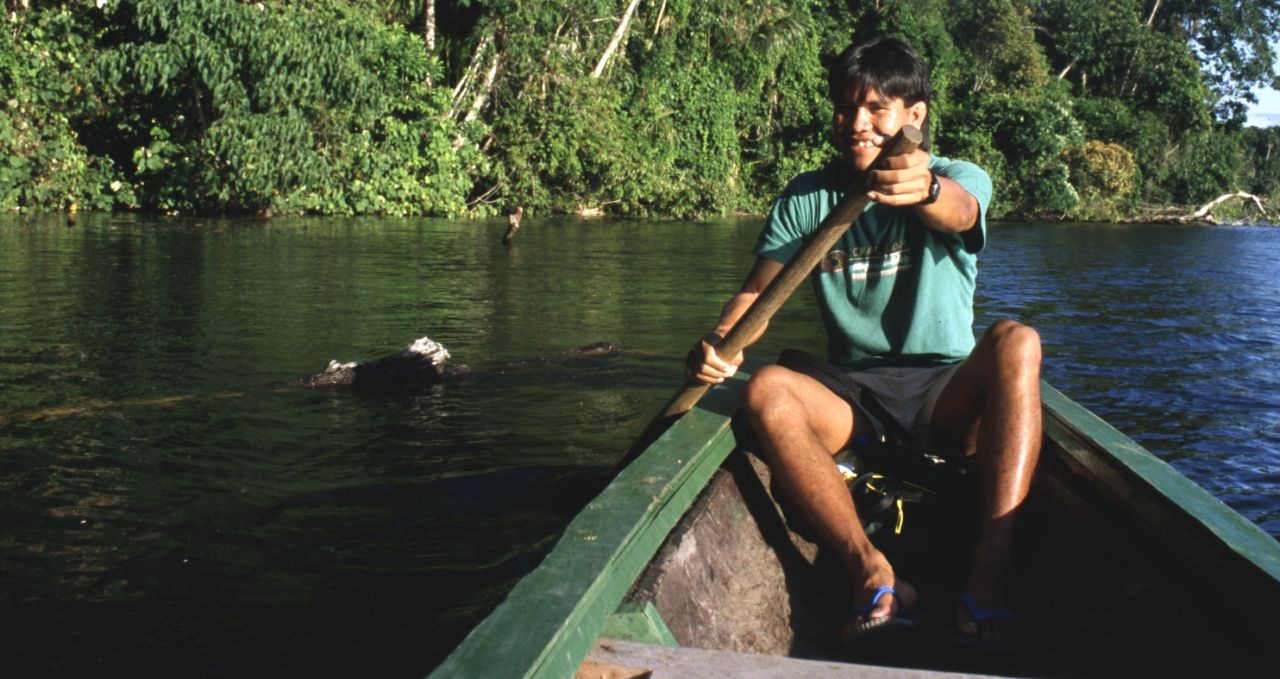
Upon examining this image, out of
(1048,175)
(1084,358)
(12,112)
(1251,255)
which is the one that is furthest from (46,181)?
(1048,175)

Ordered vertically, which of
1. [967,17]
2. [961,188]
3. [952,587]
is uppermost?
[967,17]

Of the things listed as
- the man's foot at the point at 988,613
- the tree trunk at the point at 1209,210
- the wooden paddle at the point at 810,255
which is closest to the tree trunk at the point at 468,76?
the wooden paddle at the point at 810,255

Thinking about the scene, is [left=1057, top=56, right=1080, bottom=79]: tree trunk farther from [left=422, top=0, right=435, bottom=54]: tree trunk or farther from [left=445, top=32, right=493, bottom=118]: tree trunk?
[left=422, top=0, right=435, bottom=54]: tree trunk

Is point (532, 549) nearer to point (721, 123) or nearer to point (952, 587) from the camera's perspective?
point (952, 587)

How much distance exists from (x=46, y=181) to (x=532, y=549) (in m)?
14.8

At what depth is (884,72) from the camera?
275 cm

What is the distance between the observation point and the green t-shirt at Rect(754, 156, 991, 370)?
292 cm

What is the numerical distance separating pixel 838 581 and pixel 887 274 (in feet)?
2.44

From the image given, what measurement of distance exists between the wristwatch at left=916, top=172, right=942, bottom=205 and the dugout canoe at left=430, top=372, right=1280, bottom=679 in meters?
0.67

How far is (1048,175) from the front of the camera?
106 ft

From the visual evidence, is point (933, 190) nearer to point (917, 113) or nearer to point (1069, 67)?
point (917, 113)

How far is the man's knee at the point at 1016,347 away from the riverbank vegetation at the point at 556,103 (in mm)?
14096

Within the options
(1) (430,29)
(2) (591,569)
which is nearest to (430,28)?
(1) (430,29)

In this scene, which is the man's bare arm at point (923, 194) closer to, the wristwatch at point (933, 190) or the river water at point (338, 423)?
the wristwatch at point (933, 190)
